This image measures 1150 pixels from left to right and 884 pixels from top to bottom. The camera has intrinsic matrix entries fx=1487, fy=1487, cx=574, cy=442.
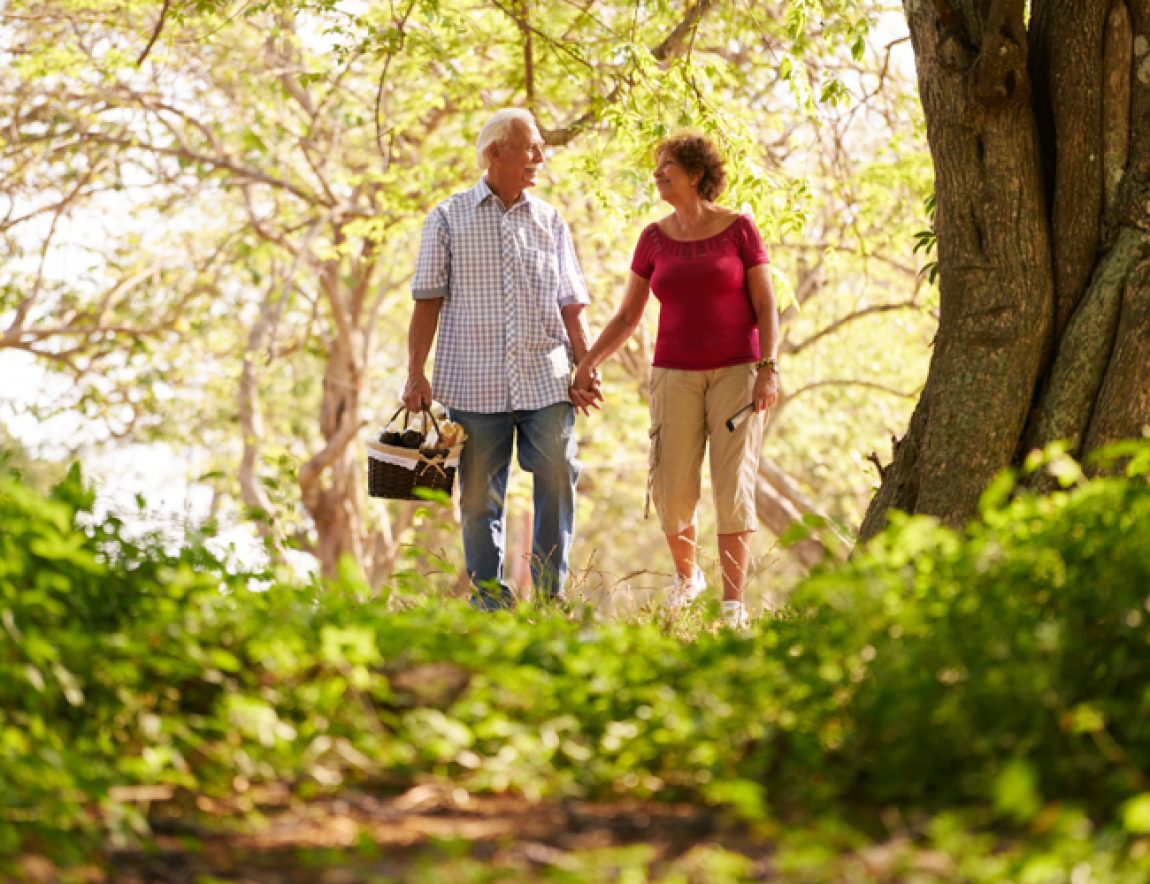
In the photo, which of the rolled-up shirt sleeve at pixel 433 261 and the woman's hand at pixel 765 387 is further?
the rolled-up shirt sleeve at pixel 433 261

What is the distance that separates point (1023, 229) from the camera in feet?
18.6

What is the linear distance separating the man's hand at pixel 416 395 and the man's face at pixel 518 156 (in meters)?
0.95

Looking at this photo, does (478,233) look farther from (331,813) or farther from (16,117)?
(16,117)

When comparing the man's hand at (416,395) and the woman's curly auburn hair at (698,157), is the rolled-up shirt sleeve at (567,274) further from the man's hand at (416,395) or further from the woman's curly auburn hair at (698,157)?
the man's hand at (416,395)

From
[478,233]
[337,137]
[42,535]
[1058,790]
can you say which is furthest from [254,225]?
[1058,790]

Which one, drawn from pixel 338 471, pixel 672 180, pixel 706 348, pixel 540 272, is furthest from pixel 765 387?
pixel 338 471

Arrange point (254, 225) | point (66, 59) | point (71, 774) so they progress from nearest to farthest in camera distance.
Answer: point (71, 774) < point (66, 59) < point (254, 225)

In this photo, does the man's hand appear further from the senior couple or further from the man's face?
the man's face

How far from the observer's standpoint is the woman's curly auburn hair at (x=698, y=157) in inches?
254

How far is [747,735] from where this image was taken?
10.6ft

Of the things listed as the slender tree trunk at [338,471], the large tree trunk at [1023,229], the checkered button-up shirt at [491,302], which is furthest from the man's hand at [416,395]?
the slender tree trunk at [338,471]

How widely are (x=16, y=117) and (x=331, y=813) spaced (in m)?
13.2

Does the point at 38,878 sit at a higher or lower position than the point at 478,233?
lower

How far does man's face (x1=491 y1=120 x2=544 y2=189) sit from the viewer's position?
253 inches
